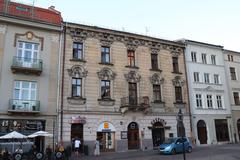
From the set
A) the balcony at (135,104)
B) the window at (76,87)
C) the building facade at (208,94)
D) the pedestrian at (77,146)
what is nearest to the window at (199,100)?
the building facade at (208,94)

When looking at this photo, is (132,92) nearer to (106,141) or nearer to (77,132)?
(106,141)

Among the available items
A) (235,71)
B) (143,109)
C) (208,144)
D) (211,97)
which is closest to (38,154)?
(143,109)

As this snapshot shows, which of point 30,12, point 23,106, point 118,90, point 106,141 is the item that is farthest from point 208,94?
point 30,12

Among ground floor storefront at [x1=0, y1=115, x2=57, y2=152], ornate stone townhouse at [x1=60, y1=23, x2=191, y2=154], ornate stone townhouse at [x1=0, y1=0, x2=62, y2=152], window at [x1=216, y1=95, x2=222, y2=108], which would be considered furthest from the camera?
window at [x1=216, y1=95, x2=222, y2=108]

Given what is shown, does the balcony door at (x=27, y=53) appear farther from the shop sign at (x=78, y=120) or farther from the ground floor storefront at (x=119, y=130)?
the shop sign at (x=78, y=120)

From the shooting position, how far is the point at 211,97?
33.0 m

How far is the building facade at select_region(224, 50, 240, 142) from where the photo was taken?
34000 mm

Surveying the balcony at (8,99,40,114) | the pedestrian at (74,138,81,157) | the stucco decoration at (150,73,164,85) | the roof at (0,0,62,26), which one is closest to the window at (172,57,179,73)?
the stucco decoration at (150,73,164,85)

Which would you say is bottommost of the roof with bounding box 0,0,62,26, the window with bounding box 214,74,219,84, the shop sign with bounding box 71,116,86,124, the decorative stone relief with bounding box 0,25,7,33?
the shop sign with bounding box 71,116,86,124

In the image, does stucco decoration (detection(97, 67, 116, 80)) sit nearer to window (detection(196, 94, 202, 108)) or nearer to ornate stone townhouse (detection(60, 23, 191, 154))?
ornate stone townhouse (detection(60, 23, 191, 154))

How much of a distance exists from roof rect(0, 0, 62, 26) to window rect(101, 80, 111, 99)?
25.3ft

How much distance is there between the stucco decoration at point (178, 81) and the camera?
30.3m

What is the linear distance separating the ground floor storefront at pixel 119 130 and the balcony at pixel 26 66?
5.17 metres

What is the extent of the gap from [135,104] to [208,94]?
40.5 feet
